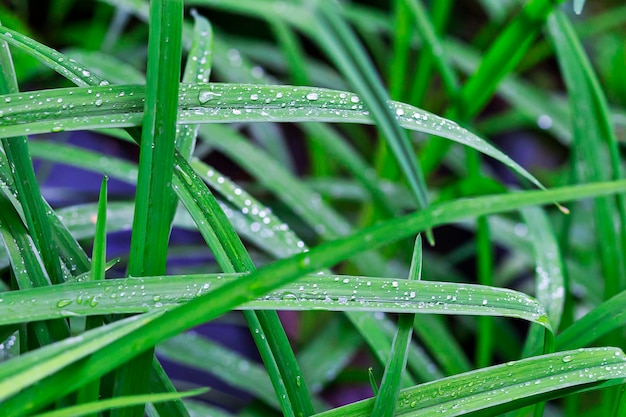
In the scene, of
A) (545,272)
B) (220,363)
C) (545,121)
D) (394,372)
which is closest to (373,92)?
(394,372)

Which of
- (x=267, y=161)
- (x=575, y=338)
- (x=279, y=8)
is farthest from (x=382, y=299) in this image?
(x=279, y=8)

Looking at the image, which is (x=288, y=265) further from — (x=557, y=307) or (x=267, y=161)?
(x=267, y=161)

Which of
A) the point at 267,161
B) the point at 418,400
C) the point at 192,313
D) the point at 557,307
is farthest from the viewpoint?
the point at 267,161

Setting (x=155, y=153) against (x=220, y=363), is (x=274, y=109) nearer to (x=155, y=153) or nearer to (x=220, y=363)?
(x=155, y=153)

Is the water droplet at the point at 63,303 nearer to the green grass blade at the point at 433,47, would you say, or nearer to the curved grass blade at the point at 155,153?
the curved grass blade at the point at 155,153

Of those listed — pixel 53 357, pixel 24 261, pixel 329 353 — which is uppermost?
pixel 329 353
